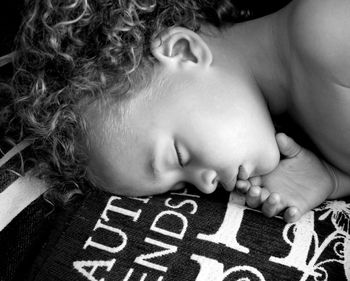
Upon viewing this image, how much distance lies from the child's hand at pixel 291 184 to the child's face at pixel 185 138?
0.05 meters

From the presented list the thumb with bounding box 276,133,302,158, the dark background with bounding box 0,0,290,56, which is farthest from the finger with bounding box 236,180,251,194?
the dark background with bounding box 0,0,290,56

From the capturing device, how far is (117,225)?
0.83m

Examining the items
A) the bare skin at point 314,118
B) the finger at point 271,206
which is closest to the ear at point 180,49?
the bare skin at point 314,118

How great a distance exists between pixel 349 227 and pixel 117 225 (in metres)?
0.39

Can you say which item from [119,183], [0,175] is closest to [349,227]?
[119,183]

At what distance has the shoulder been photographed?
83cm

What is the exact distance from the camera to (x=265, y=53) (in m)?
1.00

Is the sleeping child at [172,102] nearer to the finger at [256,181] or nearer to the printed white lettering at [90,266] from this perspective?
the finger at [256,181]

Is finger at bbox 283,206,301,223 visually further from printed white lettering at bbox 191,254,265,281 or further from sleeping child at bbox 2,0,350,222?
printed white lettering at bbox 191,254,265,281

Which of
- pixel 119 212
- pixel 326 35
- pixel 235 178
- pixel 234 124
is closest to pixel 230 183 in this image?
pixel 235 178

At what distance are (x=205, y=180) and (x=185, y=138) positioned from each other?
85mm

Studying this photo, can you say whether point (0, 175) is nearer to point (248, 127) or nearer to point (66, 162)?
point (66, 162)

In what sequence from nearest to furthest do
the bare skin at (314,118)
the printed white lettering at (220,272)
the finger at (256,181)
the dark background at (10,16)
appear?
the printed white lettering at (220,272), the bare skin at (314,118), the finger at (256,181), the dark background at (10,16)

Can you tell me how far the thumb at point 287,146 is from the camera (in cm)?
92
